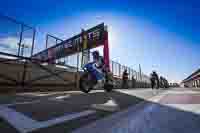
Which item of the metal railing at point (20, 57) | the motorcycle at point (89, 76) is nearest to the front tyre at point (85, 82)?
the motorcycle at point (89, 76)

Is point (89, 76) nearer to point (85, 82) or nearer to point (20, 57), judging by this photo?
point (85, 82)

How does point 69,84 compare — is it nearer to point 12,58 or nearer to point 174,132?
point 12,58

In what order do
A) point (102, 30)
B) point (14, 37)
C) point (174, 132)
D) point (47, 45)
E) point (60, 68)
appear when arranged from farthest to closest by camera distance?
point (102, 30) < point (47, 45) < point (60, 68) < point (14, 37) < point (174, 132)

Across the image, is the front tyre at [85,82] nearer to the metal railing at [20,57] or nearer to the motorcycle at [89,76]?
the motorcycle at [89,76]

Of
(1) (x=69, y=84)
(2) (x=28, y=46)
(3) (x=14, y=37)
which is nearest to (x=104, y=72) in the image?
(1) (x=69, y=84)

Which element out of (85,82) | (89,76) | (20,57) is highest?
(20,57)

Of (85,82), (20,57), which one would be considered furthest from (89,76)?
(20,57)

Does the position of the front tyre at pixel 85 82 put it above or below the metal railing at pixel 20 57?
below

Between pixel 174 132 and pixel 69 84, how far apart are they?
7072 mm

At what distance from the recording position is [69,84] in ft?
25.7

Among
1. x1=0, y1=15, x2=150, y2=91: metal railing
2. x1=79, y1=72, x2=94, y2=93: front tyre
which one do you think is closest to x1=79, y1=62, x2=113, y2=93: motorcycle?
x1=79, y1=72, x2=94, y2=93: front tyre

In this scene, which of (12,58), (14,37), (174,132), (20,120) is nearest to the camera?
(174,132)

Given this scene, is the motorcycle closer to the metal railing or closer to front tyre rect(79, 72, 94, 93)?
front tyre rect(79, 72, 94, 93)

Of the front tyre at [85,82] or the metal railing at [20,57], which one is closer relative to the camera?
the metal railing at [20,57]
